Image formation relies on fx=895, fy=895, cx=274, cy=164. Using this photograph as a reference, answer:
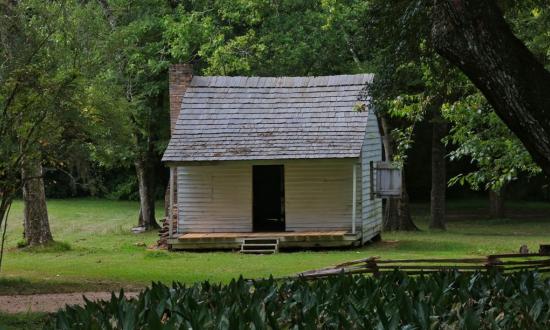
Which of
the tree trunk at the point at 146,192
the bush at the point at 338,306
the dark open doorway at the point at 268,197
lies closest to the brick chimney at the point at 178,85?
the dark open doorway at the point at 268,197

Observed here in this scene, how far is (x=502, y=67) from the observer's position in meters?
8.41

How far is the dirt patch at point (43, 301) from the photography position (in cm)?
1386

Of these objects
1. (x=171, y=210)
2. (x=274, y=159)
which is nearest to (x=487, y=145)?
(x=274, y=159)

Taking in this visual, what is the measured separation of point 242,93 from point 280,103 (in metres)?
1.31

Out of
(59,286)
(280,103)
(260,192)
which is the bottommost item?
(59,286)

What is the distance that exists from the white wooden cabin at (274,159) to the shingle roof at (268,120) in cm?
3

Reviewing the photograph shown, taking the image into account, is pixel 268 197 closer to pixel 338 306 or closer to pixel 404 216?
pixel 404 216

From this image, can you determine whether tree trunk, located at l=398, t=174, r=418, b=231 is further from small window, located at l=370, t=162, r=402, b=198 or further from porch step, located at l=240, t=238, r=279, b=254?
porch step, located at l=240, t=238, r=279, b=254

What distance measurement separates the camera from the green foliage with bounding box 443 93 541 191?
1633 centimetres

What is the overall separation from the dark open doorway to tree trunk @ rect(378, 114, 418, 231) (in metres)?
5.50

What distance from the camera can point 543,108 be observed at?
8.30 metres

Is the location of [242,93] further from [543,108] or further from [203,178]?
[543,108]

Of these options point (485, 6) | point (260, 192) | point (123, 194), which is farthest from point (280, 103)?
point (123, 194)

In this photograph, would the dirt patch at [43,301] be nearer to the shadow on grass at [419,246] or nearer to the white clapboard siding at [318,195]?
the white clapboard siding at [318,195]
